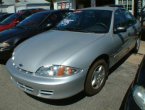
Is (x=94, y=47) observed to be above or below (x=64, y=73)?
above

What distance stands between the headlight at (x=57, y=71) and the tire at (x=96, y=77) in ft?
1.25

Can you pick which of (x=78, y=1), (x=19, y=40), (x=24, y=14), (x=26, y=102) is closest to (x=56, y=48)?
(x=26, y=102)

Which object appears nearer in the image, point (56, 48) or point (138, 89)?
point (138, 89)

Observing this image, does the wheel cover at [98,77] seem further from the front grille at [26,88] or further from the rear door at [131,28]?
the rear door at [131,28]

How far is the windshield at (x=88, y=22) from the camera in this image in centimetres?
494

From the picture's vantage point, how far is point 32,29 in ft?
22.7

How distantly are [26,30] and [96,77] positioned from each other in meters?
3.27

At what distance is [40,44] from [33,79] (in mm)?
950

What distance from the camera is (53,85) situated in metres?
3.63

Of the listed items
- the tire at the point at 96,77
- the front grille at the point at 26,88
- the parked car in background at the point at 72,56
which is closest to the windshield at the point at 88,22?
the parked car in background at the point at 72,56

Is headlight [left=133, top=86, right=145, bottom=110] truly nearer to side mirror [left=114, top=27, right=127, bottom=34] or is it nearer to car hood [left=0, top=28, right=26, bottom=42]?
side mirror [left=114, top=27, right=127, bottom=34]

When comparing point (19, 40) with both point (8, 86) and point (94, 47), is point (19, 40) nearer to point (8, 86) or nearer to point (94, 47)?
point (8, 86)

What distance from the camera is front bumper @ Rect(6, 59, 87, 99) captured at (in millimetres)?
3646

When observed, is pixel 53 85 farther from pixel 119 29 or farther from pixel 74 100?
pixel 119 29
